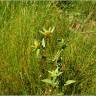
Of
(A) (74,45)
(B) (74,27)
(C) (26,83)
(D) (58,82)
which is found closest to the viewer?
(D) (58,82)

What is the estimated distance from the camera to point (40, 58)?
2.19 meters

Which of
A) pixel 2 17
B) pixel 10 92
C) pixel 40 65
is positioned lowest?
pixel 10 92

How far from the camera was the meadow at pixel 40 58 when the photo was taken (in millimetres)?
2141

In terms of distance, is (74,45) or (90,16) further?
(90,16)

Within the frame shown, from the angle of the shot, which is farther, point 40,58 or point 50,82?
point 40,58

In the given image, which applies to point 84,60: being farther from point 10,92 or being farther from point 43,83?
point 10,92

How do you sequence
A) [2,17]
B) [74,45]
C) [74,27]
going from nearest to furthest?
[74,45]
[2,17]
[74,27]

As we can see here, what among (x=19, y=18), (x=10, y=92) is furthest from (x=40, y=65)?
(x=19, y=18)

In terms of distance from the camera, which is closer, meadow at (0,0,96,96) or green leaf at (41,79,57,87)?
green leaf at (41,79,57,87)

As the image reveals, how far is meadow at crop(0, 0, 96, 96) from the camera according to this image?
214 cm

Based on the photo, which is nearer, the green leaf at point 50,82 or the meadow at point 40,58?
the green leaf at point 50,82

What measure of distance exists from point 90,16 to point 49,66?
117 centimetres

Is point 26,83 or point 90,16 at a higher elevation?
point 90,16

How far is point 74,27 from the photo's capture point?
3043 millimetres
